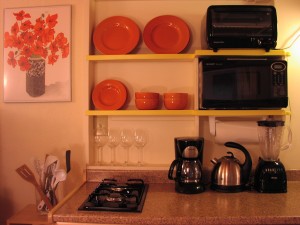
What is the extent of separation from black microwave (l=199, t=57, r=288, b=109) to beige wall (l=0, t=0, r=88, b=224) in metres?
0.92

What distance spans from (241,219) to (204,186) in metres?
0.43

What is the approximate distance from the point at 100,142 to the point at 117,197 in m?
0.54

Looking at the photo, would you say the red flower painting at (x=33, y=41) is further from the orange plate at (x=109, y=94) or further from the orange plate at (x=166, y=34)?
the orange plate at (x=166, y=34)

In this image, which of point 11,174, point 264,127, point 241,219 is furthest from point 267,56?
point 11,174

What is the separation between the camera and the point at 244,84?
70.1 inches

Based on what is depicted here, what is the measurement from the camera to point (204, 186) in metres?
1.78

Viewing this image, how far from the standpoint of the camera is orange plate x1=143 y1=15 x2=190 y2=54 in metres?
1.97

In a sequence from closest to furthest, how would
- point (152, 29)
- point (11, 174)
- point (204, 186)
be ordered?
point (204, 186)
point (152, 29)
point (11, 174)

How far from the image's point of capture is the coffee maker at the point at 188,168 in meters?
1.71

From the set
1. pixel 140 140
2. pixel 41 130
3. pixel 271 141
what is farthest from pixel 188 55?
Result: pixel 41 130

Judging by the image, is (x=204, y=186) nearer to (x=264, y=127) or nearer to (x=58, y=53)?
(x=264, y=127)

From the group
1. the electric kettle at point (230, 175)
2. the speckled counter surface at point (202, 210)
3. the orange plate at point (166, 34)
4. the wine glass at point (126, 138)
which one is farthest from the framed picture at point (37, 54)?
the electric kettle at point (230, 175)

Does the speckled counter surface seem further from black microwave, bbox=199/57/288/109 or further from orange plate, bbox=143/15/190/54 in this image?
orange plate, bbox=143/15/190/54

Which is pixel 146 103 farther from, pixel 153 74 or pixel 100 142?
pixel 100 142
